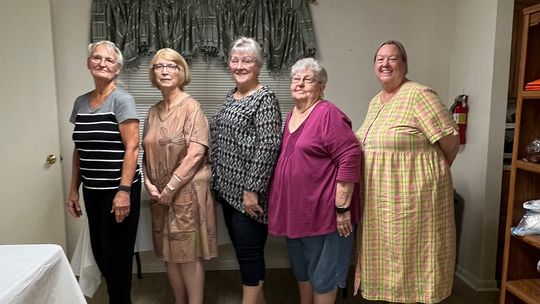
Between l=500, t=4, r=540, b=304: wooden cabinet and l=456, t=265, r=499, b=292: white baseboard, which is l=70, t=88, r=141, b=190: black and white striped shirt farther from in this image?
l=456, t=265, r=499, b=292: white baseboard

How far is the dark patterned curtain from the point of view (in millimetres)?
2555

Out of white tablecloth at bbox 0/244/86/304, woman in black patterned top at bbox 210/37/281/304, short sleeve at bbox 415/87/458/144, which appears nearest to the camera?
white tablecloth at bbox 0/244/86/304

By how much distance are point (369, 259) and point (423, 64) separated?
1.72m

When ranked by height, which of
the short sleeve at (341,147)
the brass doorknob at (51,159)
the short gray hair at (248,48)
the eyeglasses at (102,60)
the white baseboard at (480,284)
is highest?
the short gray hair at (248,48)

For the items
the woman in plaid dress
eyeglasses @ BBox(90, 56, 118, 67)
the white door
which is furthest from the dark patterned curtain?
the woman in plaid dress

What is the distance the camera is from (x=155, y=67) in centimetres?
191

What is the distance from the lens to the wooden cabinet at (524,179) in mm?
1642

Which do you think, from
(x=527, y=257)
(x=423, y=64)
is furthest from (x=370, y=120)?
(x=423, y=64)

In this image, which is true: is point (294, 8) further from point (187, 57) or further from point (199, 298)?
point (199, 298)

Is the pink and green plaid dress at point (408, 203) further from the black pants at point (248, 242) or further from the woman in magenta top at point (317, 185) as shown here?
the black pants at point (248, 242)

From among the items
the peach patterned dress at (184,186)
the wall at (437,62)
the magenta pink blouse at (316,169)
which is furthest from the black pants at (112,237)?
the wall at (437,62)

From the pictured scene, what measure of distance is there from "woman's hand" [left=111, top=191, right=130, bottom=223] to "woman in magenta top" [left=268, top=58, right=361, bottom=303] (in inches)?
24.8

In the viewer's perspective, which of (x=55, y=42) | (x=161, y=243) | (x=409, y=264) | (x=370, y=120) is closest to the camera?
(x=409, y=264)

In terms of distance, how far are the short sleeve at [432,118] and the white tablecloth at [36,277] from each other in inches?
54.7
